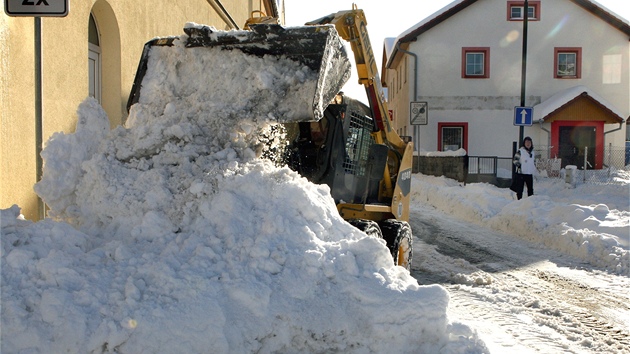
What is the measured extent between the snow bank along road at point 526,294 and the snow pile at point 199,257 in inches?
49.0

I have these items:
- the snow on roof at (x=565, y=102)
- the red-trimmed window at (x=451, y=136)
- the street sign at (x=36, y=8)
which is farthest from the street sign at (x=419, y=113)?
the street sign at (x=36, y=8)

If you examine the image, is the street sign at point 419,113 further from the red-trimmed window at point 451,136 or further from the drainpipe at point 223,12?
the red-trimmed window at point 451,136

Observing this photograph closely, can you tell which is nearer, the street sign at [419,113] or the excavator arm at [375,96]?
the excavator arm at [375,96]

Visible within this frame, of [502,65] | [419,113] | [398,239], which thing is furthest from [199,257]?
[502,65]

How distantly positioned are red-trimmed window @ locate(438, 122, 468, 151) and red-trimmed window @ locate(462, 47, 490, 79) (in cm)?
229

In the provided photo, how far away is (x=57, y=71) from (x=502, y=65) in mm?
23174

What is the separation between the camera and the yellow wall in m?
5.73

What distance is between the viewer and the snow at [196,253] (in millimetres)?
3238

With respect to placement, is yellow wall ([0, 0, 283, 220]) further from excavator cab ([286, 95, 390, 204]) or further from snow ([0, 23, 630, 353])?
excavator cab ([286, 95, 390, 204])

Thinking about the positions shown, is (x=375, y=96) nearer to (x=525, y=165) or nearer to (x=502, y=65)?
(x=525, y=165)

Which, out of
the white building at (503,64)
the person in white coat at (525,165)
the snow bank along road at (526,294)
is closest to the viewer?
the snow bank along road at (526,294)

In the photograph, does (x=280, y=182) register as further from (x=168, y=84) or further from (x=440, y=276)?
(x=440, y=276)

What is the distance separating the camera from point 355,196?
6.26 metres

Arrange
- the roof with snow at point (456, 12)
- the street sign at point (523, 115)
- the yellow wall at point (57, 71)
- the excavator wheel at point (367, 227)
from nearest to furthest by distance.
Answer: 1. the excavator wheel at point (367, 227)
2. the yellow wall at point (57, 71)
3. the street sign at point (523, 115)
4. the roof with snow at point (456, 12)
